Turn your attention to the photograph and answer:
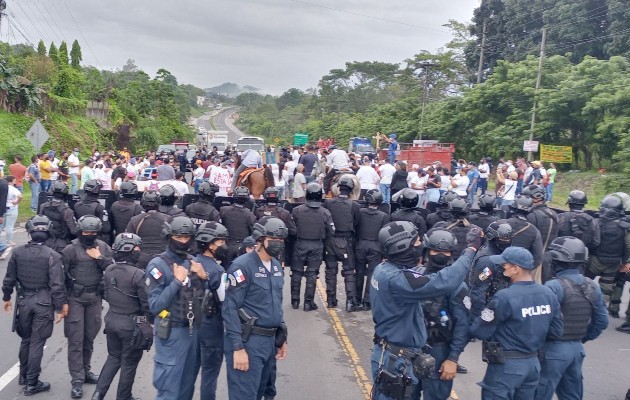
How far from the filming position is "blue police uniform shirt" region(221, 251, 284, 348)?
5.91 m

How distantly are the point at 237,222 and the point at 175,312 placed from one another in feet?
15.2

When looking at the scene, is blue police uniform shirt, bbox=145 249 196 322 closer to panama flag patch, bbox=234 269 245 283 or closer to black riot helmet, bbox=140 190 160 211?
panama flag patch, bbox=234 269 245 283

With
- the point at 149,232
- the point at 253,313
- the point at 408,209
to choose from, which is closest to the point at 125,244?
the point at 253,313

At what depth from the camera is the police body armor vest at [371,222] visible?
35.7ft

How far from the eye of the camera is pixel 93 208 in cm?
1056

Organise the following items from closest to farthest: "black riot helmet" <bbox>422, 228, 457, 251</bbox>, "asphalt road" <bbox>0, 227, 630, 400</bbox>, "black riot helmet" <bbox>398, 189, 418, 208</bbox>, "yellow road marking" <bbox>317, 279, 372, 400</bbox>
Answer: "black riot helmet" <bbox>422, 228, 457, 251</bbox>, "asphalt road" <bbox>0, 227, 630, 400</bbox>, "yellow road marking" <bbox>317, 279, 372, 400</bbox>, "black riot helmet" <bbox>398, 189, 418, 208</bbox>

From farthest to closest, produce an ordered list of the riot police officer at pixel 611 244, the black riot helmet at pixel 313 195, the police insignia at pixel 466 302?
the black riot helmet at pixel 313 195 → the riot police officer at pixel 611 244 → the police insignia at pixel 466 302

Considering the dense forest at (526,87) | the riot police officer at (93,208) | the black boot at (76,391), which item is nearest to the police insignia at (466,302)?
the black boot at (76,391)

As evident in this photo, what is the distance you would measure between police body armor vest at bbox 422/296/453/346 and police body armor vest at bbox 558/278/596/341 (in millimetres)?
1092

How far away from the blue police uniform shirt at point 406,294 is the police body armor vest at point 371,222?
5.03 m

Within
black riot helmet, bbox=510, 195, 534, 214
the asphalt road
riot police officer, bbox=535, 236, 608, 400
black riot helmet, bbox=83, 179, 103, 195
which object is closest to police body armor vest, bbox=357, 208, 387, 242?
the asphalt road

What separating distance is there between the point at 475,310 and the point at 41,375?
539 centimetres

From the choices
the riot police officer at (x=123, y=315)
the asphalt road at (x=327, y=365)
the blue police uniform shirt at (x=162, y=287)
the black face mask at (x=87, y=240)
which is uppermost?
the black face mask at (x=87, y=240)

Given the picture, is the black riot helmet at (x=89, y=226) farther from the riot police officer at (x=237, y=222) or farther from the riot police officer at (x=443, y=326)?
the riot police officer at (x=443, y=326)
